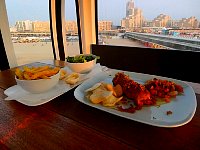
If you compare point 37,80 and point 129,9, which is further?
point 129,9

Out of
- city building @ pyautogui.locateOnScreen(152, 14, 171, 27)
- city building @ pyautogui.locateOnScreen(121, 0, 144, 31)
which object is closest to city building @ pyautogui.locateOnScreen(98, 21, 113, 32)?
city building @ pyautogui.locateOnScreen(121, 0, 144, 31)

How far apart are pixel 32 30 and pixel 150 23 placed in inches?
118

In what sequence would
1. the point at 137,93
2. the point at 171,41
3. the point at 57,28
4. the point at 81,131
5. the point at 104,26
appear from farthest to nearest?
the point at 57,28, the point at 104,26, the point at 171,41, the point at 137,93, the point at 81,131

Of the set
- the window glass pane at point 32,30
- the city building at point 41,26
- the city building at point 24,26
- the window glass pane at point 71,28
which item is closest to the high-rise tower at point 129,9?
the window glass pane at point 71,28

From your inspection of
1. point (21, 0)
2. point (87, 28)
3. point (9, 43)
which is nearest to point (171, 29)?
point (87, 28)

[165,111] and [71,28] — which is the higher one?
[71,28]

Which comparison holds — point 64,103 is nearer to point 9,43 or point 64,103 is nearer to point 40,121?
point 40,121

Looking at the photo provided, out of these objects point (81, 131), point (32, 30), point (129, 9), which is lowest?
point (81, 131)

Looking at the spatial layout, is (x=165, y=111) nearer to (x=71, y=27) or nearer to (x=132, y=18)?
(x=132, y=18)

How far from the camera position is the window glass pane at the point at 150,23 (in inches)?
108

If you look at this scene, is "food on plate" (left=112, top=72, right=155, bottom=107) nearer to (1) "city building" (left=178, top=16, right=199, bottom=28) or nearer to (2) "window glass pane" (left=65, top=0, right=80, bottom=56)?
(1) "city building" (left=178, top=16, right=199, bottom=28)

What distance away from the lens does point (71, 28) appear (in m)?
4.39

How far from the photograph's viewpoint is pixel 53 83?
3.05 feet

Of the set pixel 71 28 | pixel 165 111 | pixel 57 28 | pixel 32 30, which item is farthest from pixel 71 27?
pixel 165 111
